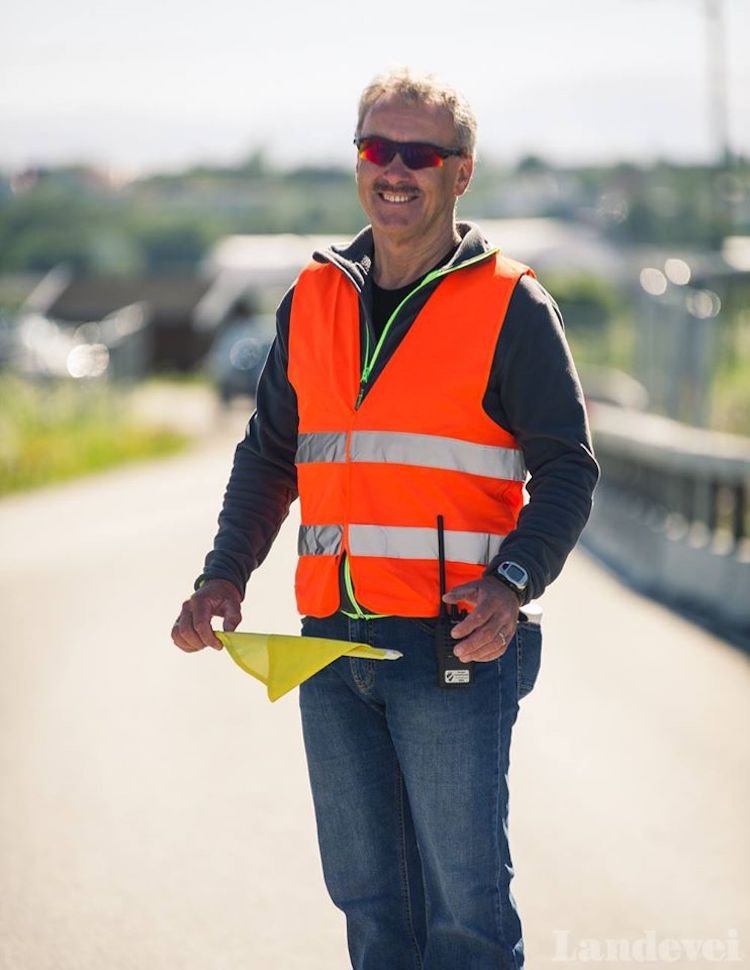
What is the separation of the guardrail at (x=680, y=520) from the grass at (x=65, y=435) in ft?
24.3

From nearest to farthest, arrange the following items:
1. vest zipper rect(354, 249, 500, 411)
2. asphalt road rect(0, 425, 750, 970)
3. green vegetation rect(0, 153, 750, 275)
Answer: vest zipper rect(354, 249, 500, 411), asphalt road rect(0, 425, 750, 970), green vegetation rect(0, 153, 750, 275)

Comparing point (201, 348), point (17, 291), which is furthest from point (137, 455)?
point (17, 291)

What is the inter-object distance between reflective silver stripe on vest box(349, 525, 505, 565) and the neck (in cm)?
55

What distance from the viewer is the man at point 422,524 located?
11.6 ft

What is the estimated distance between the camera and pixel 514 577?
344cm

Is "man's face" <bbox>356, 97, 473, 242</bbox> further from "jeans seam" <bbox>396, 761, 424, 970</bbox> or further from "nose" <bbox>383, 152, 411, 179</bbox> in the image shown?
"jeans seam" <bbox>396, 761, 424, 970</bbox>

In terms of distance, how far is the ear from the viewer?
3752 mm

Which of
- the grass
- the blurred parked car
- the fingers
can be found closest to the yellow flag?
the fingers

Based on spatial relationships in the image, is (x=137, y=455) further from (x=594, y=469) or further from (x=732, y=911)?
(x=594, y=469)

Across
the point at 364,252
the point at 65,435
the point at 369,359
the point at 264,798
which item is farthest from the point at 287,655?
the point at 65,435

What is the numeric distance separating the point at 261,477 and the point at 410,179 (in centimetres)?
78

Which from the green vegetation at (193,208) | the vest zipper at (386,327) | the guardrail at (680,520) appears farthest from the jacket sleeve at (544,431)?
the green vegetation at (193,208)

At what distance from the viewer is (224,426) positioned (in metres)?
29.7

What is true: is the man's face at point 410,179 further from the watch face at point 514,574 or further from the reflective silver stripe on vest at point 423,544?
the watch face at point 514,574
